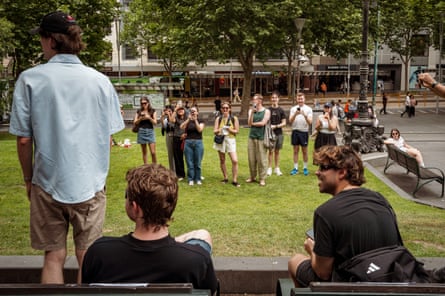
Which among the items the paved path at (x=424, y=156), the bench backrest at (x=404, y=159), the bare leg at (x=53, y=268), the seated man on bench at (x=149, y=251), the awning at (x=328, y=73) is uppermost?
the awning at (x=328, y=73)

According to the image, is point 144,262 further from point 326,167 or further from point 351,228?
point 326,167

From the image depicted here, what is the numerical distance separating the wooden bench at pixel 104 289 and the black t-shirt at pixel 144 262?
14cm

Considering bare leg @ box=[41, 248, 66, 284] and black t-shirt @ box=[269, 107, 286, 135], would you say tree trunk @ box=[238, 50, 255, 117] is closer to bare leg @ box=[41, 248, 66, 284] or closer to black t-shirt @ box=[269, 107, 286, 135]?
black t-shirt @ box=[269, 107, 286, 135]

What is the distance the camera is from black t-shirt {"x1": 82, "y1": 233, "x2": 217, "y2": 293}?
2482mm

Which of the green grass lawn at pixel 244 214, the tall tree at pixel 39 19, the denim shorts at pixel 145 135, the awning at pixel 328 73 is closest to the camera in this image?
the green grass lawn at pixel 244 214

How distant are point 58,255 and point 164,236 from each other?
1.14 meters

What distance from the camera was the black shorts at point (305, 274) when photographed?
10.9ft

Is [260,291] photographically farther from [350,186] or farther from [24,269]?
[24,269]

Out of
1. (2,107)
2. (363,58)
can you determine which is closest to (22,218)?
(363,58)

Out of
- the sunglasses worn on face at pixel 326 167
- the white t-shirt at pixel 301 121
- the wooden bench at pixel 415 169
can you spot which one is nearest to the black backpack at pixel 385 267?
the sunglasses worn on face at pixel 326 167

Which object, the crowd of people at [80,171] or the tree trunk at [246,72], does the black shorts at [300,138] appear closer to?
the crowd of people at [80,171]

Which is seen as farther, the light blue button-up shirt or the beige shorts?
the beige shorts

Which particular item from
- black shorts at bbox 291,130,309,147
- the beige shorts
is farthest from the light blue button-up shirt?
black shorts at bbox 291,130,309,147

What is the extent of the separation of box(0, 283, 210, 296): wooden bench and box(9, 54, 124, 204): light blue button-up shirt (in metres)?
0.93
